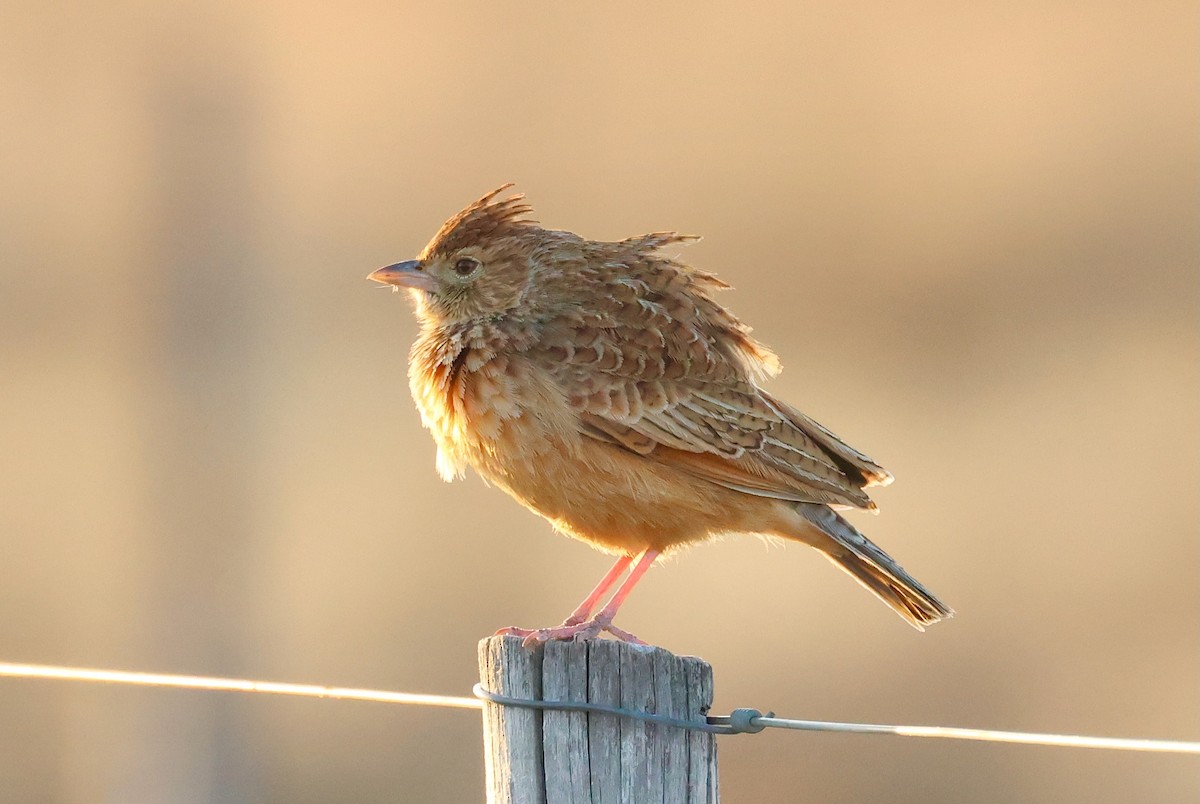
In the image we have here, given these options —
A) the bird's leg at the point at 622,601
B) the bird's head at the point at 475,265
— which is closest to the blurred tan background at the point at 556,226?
the bird's head at the point at 475,265

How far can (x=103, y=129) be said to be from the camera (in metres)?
11.1

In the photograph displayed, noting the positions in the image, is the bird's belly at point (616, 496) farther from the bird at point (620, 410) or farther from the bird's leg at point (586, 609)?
the bird's leg at point (586, 609)

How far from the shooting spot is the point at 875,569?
4555mm

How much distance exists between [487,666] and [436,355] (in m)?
1.37

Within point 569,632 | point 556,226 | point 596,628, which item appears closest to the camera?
point 569,632

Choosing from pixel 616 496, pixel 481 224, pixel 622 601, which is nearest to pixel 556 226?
pixel 481 224

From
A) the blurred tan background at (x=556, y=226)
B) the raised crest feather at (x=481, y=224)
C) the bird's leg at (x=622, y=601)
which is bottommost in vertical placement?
the bird's leg at (x=622, y=601)

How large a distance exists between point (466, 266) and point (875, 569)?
1.48 meters

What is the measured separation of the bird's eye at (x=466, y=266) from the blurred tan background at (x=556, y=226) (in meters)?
4.86

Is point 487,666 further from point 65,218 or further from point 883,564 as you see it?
point 65,218

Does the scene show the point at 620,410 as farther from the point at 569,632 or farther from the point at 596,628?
the point at 569,632

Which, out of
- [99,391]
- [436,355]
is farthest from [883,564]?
[99,391]

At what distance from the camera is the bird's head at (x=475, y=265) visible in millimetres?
4832

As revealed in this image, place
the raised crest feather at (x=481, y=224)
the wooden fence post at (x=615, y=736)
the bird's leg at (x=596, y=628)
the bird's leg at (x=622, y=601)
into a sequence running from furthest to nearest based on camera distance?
the raised crest feather at (x=481, y=224), the bird's leg at (x=622, y=601), the bird's leg at (x=596, y=628), the wooden fence post at (x=615, y=736)
